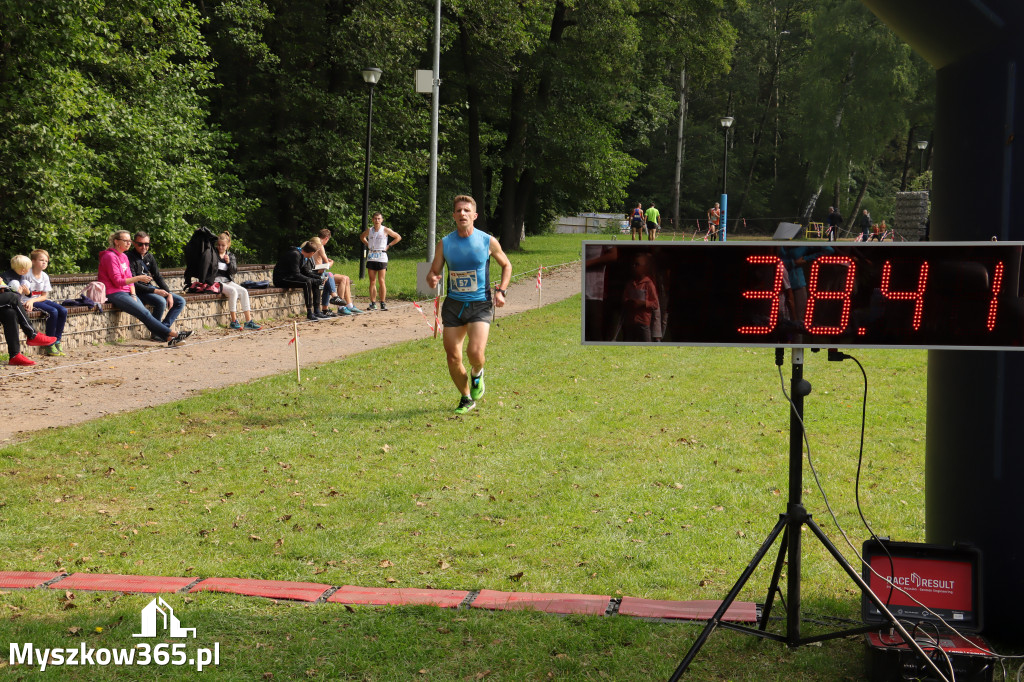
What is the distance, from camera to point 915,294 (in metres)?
4.33

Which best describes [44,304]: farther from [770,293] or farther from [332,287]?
[770,293]

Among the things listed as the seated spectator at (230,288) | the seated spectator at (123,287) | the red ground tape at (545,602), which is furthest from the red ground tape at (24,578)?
the seated spectator at (230,288)

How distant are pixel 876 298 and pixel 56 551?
5.04 meters

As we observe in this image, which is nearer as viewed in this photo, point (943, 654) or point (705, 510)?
point (943, 654)

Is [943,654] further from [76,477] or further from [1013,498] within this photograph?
[76,477]

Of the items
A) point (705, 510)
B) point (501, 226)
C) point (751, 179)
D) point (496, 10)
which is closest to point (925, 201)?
point (496, 10)

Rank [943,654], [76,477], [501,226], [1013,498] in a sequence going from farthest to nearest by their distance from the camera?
[501,226], [76,477], [1013,498], [943,654]

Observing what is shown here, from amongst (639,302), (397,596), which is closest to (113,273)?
(397,596)

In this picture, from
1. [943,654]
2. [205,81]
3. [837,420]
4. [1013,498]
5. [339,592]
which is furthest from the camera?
[205,81]

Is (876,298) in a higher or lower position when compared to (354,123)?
lower

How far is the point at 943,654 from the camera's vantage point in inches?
167

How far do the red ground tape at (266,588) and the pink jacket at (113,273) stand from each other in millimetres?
10950

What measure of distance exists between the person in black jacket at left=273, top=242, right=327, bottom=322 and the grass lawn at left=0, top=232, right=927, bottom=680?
6958mm

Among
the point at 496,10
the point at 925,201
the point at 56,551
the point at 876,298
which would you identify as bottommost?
the point at 56,551
